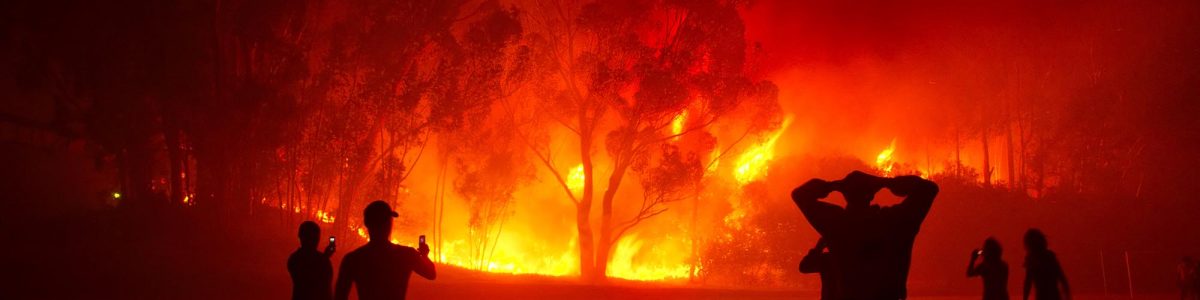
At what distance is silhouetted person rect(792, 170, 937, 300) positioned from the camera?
18.1ft

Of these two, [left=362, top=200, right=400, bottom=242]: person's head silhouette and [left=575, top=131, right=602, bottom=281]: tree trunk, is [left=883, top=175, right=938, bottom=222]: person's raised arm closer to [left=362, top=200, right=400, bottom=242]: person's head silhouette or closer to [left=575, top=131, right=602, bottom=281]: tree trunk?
[left=362, top=200, right=400, bottom=242]: person's head silhouette

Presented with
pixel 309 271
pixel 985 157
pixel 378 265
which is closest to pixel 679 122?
pixel 985 157

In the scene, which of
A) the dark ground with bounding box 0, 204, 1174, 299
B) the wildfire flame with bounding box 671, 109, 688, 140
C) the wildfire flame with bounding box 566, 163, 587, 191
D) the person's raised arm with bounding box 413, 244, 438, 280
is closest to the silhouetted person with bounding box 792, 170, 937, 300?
the person's raised arm with bounding box 413, 244, 438, 280

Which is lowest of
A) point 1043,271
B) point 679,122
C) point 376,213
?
point 1043,271

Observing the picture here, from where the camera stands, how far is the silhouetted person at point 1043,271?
8.56 metres

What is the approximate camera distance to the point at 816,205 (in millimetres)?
5801

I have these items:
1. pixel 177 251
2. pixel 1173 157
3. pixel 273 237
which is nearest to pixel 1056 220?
pixel 1173 157

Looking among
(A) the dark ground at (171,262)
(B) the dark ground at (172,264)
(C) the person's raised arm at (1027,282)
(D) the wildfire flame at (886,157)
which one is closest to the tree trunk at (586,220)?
(A) the dark ground at (171,262)

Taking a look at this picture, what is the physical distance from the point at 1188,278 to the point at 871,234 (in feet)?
54.8

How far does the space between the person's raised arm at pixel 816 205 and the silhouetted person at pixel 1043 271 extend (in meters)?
3.91

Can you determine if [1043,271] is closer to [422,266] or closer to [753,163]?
[422,266]

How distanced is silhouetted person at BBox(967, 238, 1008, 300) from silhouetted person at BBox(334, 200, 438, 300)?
21.6ft

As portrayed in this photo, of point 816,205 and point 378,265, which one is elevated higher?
point 816,205

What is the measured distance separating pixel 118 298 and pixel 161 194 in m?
10.4
